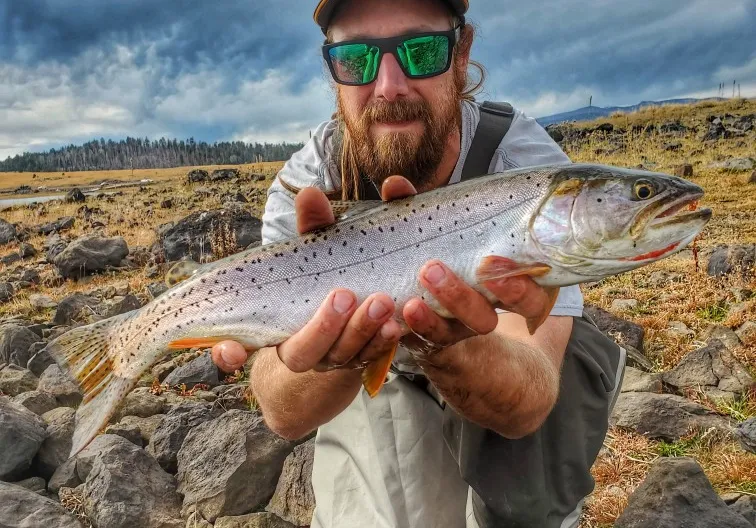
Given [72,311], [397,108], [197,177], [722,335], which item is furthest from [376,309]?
[197,177]

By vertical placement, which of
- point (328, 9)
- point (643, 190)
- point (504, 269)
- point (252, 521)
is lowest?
point (252, 521)

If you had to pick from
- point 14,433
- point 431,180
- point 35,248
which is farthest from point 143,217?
point 431,180

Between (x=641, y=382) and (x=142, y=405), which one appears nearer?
(x=641, y=382)

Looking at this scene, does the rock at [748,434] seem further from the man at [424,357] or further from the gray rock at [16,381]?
the gray rock at [16,381]

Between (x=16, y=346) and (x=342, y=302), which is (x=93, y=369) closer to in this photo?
(x=342, y=302)

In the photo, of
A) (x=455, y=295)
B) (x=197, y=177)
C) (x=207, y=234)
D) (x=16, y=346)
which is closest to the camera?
(x=455, y=295)

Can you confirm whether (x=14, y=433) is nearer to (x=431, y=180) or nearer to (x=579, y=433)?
(x=431, y=180)

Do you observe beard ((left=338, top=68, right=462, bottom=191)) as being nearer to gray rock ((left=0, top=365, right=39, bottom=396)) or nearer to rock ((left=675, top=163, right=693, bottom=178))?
gray rock ((left=0, top=365, right=39, bottom=396))
